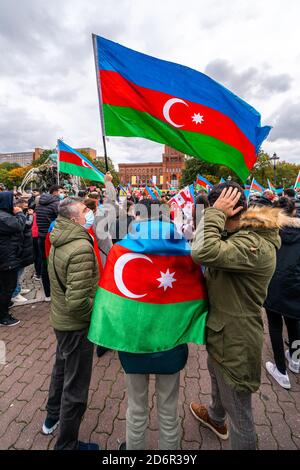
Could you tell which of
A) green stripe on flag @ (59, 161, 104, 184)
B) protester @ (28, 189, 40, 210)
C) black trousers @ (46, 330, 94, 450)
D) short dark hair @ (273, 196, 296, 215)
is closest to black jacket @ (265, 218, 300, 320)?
short dark hair @ (273, 196, 296, 215)

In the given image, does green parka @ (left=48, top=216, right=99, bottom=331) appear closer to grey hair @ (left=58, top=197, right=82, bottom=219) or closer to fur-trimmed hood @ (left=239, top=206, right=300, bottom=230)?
grey hair @ (left=58, top=197, right=82, bottom=219)

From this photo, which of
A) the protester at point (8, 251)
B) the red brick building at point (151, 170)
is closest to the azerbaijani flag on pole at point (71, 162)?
the protester at point (8, 251)

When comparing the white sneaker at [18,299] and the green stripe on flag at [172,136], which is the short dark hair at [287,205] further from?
the white sneaker at [18,299]

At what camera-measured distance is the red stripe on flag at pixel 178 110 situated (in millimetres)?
2996

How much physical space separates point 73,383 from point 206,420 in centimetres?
141

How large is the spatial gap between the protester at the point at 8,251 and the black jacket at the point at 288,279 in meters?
4.23

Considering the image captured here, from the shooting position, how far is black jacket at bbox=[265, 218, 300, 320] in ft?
10.1

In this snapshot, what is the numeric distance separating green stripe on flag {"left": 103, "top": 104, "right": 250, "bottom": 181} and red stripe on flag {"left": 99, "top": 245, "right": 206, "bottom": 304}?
5.52 feet

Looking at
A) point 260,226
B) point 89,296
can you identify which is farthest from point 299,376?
point 89,296

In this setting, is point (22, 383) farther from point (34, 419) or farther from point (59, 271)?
point (59, 271)

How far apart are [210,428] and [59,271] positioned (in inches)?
84.6

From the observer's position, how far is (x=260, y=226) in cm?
174
